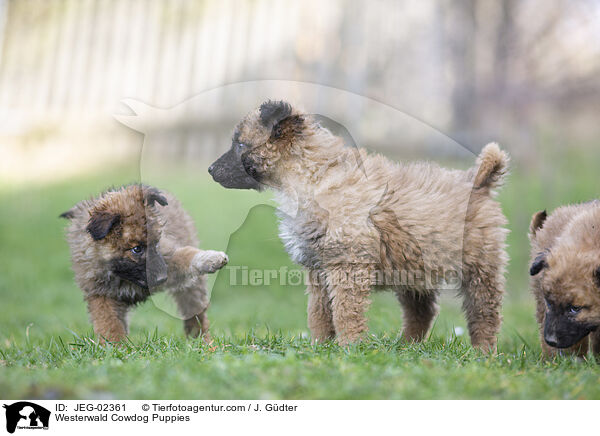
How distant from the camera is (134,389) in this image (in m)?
3.62

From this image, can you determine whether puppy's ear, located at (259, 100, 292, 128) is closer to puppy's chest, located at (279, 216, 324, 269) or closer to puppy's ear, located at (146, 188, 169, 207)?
puppy's chest, located at (279, 216, 324, 269)

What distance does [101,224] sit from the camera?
4.93 m

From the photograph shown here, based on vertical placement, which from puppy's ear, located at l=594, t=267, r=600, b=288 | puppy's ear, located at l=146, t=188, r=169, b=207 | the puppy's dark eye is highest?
puppy's ear, located at l=146, t=188, r=169, b=207

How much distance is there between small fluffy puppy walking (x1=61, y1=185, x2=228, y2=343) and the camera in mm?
5078

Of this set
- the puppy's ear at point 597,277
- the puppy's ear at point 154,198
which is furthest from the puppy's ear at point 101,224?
the puppy's ear at point 597,277

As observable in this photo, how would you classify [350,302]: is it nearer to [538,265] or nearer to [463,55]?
[538,265]

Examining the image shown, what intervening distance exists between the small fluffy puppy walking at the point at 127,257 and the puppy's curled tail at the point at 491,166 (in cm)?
205

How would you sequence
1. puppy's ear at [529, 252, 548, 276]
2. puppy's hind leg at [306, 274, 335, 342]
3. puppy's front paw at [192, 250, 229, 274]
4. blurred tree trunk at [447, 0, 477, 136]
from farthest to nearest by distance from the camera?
blurred tree trunk at [447, 0, 477, 136] → puppy's hind leg at [306, 274, 335, 342] → puppy's front paw at [192, 250, 229, 274] → puppy's ear at [529, 252, 548, 276]

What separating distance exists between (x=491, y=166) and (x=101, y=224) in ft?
9.68

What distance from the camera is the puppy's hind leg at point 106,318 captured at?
520cm

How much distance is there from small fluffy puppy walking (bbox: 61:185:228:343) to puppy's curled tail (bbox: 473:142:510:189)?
2.05 m

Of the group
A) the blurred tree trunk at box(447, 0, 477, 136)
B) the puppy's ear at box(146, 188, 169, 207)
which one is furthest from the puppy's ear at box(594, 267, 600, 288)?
the blurred tree trunk at box(447, 0, 477, 136)

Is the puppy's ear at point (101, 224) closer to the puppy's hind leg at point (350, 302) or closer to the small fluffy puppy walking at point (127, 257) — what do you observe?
the small fluffy puppy walking at point (127, 257)
